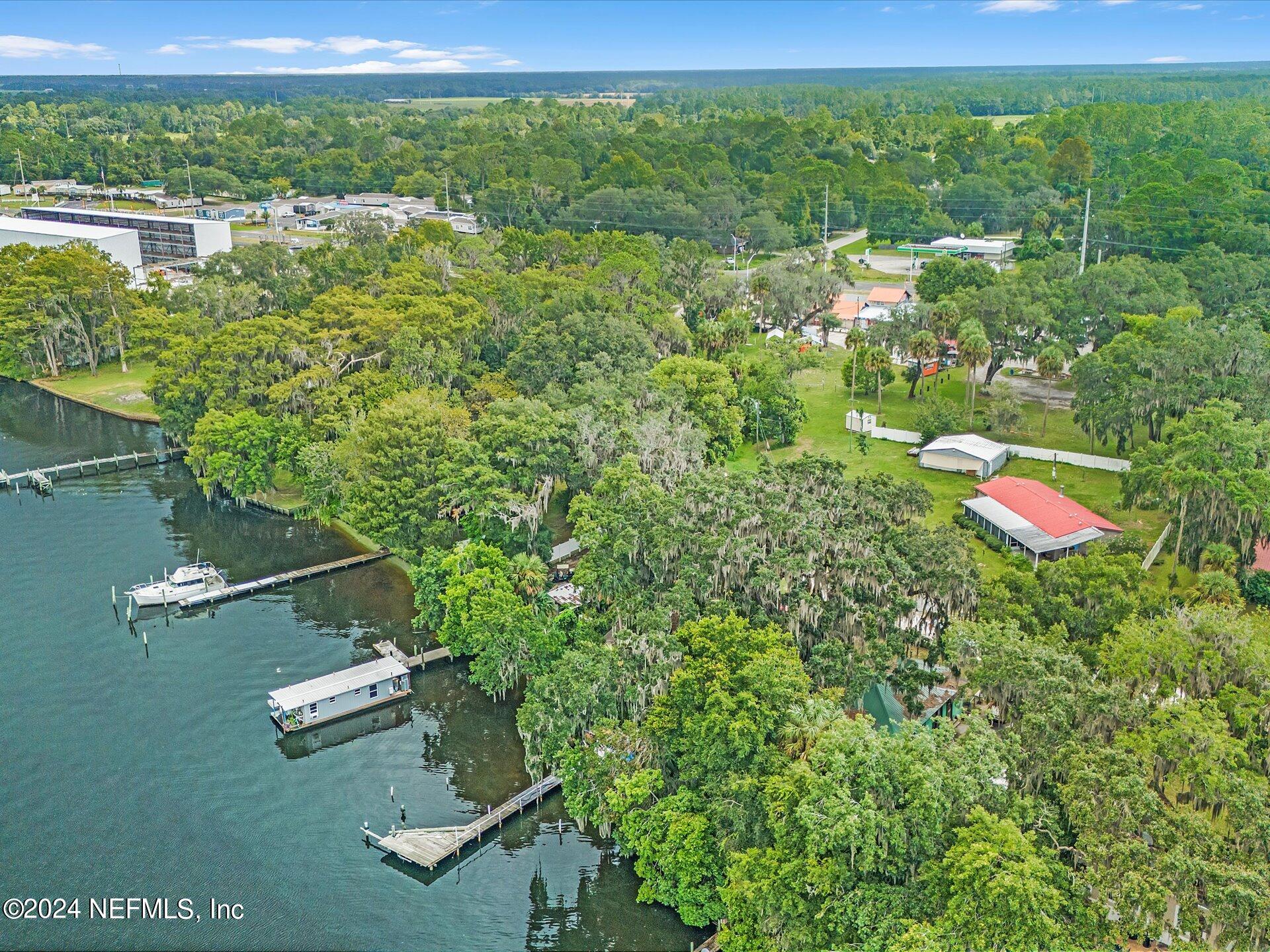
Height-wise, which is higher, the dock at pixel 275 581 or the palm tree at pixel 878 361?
the palm tree at pixel 878 361

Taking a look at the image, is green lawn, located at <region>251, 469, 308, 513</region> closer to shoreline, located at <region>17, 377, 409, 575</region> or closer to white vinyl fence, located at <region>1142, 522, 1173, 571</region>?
shoreline, located at <region>17, 377, 409, 575</region>

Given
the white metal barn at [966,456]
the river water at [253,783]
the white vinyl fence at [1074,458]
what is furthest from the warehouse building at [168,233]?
the white vinyl fence at [1074,458]

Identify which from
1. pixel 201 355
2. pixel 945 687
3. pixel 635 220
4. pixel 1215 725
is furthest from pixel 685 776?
pixel 635 220

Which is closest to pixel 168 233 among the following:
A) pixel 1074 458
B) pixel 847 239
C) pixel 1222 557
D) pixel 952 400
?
pixel 847 239

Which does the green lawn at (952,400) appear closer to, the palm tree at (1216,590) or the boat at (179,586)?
the palm tree at (1216,590)

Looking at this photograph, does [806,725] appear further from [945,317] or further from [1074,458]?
[945,317]

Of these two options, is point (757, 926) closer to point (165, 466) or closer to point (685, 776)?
point (685, 776)
